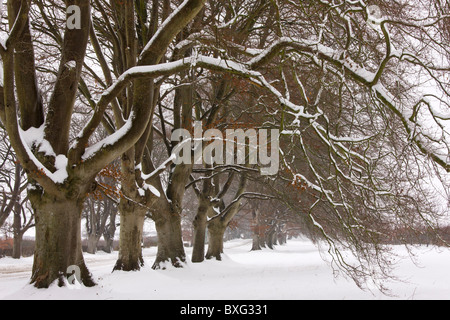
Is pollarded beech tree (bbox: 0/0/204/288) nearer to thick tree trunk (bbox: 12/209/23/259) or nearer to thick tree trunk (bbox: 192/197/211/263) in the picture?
thick tree trunk (bbox: 192/197/211/263)

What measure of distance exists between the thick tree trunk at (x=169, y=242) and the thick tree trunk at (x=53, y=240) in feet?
14.9

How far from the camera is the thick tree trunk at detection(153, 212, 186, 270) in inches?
414

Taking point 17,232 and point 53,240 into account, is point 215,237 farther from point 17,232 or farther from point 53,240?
point 17,232

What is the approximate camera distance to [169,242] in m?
10.6

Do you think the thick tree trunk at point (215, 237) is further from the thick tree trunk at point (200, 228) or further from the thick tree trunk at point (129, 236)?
the thick tree trunk at point (129, 236)

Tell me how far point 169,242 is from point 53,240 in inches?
203

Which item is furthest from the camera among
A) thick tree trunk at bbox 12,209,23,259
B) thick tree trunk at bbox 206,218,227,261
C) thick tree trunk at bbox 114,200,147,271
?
thick tree trunk at bbox 12,209,23,259

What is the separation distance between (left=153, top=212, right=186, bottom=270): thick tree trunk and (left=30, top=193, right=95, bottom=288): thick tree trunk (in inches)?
179

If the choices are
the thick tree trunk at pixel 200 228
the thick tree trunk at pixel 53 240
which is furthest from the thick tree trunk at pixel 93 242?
the thick tree trunk at pixel 53 240

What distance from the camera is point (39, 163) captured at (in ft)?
17.9

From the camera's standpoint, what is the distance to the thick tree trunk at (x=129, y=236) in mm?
8703

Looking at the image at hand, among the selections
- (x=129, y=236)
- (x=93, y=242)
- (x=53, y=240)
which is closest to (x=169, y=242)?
(x=129, y=236)

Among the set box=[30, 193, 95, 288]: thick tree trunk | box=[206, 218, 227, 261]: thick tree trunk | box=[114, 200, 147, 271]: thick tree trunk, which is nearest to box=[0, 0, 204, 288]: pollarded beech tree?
box=[30, 193, 95, 288]: thick tree trunk
